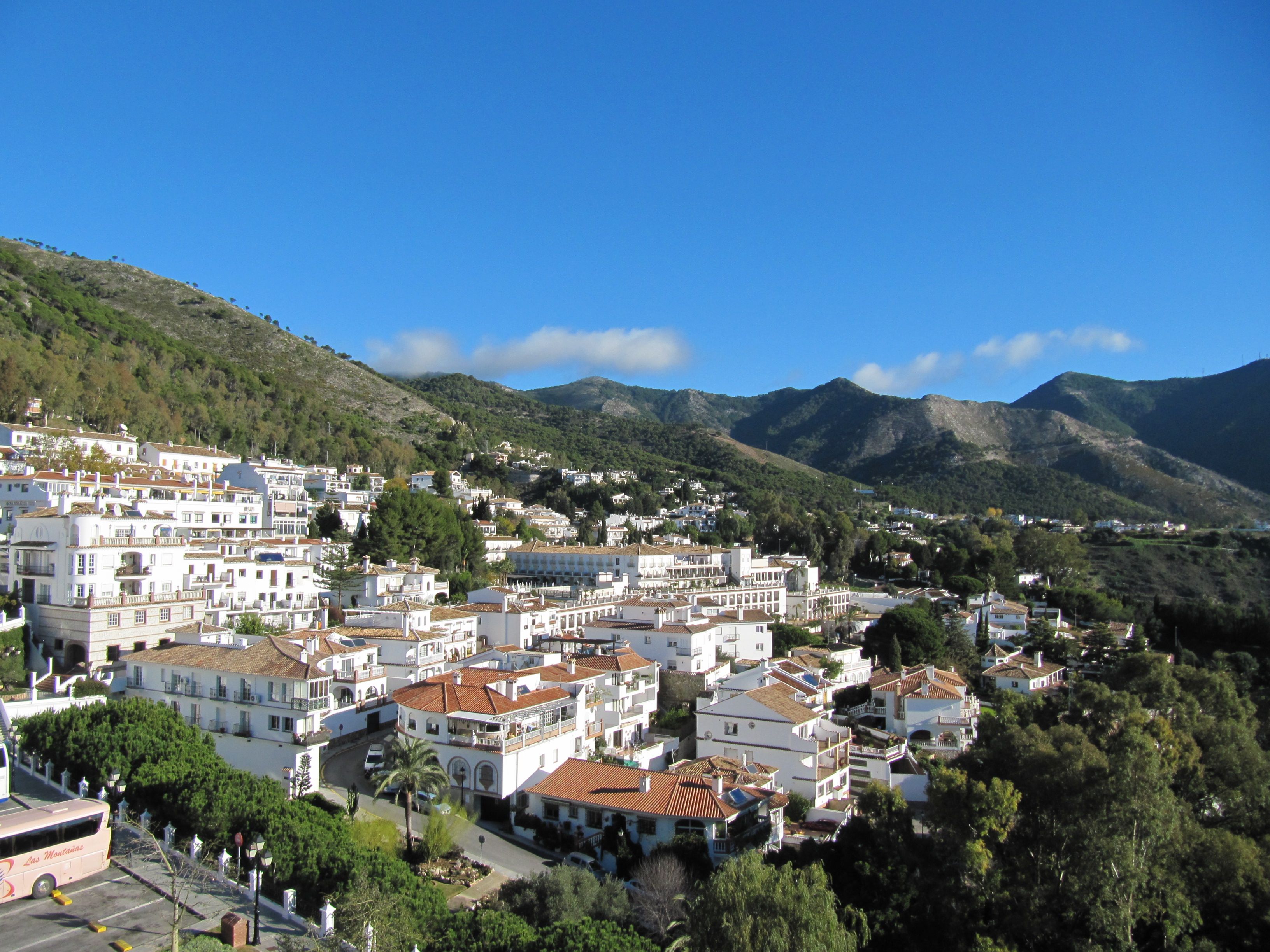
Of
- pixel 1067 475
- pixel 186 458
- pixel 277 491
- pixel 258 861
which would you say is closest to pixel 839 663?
pixel 258 861

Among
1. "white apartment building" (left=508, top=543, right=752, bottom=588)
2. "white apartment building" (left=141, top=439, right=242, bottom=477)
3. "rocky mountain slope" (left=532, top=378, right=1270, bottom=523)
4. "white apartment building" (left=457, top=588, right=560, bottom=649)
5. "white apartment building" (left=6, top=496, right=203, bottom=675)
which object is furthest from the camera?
"rocky mountain slope" (left=532, top=378, right=1270, bottom=523)

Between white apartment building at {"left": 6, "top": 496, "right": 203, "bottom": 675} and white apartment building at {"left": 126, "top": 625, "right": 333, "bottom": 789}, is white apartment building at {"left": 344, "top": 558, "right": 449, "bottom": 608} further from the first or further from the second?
white apartment building at {"left": 126, "top": 625, "right": 333, "bottom": 789}

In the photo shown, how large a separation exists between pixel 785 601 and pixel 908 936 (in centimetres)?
4906

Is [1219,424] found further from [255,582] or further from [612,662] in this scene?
[255,582]

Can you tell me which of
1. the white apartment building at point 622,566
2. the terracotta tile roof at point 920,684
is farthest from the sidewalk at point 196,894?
the white apartment building at point 622,566

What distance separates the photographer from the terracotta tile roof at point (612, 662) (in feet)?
112

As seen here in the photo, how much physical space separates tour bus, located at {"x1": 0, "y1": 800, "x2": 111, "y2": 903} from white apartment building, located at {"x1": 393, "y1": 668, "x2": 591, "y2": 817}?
10478 millimetres

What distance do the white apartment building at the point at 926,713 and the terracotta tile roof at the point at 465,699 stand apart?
16988 mm

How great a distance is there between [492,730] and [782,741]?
33.0 feet

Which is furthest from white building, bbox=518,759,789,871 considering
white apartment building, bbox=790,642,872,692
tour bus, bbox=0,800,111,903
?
white apartment building, bbox=790,642,872,692

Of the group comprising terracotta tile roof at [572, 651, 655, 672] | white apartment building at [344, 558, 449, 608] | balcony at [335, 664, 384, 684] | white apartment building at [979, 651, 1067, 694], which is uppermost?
white apartment building at [344, 558, 449, 608]

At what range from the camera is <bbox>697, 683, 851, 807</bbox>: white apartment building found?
28.4 meters

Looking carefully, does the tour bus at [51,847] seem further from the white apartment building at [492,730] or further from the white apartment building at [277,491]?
the white apartment building at [277,491]

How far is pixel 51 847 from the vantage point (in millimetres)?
15008
